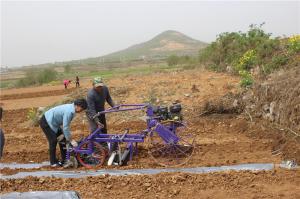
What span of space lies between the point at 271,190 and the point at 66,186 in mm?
2751

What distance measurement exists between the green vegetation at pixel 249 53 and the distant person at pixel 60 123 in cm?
560

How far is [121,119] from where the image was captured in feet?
41.1

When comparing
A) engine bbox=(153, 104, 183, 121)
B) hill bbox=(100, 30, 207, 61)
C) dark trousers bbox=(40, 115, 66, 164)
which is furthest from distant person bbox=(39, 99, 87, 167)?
hill bbox=(100, 30, 207, 61)

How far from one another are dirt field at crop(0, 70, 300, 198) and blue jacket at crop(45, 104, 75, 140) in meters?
1.01

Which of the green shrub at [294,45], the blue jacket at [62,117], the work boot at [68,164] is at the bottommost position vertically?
the work boot at [68,164]

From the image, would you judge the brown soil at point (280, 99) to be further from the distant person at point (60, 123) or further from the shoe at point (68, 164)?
the shoe at point (68, 164)

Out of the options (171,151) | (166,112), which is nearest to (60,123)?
(166,112)

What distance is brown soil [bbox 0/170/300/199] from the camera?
6.13 meters

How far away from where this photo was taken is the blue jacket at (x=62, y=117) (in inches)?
308

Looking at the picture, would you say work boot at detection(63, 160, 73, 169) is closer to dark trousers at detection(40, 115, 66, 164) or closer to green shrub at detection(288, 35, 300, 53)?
dark trousers at detection(40, 115, 66, 164)

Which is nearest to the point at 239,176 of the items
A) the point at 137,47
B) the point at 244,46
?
the point at 244,46

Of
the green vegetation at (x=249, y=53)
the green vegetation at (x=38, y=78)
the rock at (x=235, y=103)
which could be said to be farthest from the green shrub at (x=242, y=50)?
the green vegetation at (x=38, y=78)

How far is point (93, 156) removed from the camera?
8227 millimetres

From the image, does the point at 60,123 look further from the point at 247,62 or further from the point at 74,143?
the point at 247,62
